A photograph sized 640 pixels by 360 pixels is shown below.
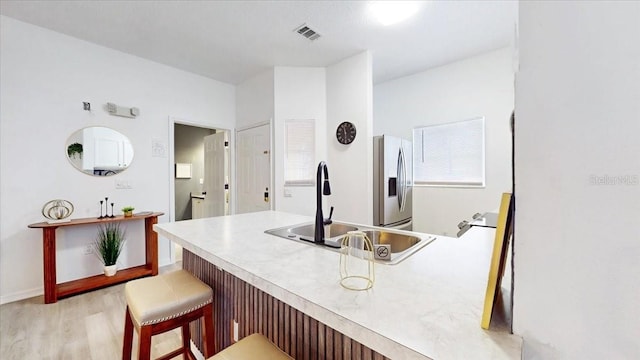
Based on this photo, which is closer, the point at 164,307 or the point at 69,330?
the point at 164,307

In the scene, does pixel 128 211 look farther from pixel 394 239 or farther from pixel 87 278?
pixel 394 239

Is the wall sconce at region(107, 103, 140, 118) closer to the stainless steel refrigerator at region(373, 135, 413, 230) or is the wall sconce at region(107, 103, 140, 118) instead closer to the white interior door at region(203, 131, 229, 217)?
the white interior door at region(203, 131, 229, 217)

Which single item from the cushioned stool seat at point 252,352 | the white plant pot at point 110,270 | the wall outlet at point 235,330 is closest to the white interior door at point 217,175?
the white plant pot at point 110,270

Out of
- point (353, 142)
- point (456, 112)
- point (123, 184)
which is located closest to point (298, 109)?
point (353, 142)

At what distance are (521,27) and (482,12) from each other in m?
2.77

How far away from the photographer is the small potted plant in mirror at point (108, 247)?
9.59ft

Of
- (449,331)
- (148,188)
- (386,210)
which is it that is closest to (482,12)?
(386,210)

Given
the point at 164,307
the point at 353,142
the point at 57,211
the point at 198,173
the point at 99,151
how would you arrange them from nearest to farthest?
the point at 164,307 < the point at 57,211 < the point at 99,151 < the point at 353,142 < the point at 198,173

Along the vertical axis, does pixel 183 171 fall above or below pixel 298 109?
below

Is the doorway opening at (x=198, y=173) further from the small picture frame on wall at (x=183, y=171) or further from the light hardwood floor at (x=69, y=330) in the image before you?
the light hardwood floor at (x=69, y=330)

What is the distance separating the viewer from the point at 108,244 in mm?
2928

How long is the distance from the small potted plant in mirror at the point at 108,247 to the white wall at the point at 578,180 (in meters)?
3.81

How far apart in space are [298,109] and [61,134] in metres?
2.79

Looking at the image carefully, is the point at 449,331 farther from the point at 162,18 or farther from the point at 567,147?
the point at 162,18
